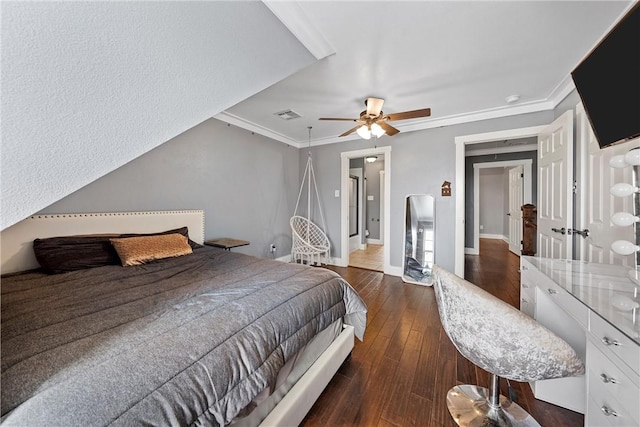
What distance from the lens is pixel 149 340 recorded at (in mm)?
917

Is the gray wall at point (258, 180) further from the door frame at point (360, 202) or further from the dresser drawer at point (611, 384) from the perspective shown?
the dresser drawer at point (611, 384)

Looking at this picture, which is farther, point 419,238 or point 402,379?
point 419,238

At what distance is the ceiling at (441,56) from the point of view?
160 centimetres

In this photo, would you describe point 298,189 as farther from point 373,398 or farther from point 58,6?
point 58,6

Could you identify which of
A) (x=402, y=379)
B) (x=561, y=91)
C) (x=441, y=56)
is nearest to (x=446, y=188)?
(x=561, y=91)

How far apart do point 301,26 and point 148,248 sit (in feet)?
7.10

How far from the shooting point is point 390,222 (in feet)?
13.3

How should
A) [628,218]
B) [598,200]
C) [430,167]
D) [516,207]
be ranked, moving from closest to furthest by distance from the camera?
[628,218], [598,200], [430,167], [516,207]

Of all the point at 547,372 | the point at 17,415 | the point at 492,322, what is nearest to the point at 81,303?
the point at 17,415

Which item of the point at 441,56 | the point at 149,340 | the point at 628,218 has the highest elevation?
the point at 441,56

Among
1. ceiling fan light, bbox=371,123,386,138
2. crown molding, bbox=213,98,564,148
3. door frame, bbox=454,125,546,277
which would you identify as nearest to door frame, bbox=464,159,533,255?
door frame, bbox=454,125,546,277

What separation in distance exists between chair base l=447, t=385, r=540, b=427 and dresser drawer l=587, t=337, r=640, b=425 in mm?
453

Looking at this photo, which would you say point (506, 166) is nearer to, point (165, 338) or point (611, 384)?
point (611, 384)

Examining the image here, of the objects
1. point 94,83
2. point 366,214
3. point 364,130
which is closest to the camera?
point 94,83
